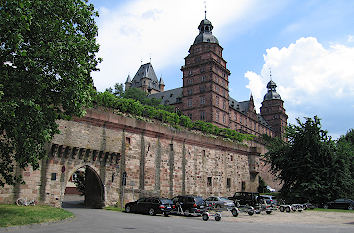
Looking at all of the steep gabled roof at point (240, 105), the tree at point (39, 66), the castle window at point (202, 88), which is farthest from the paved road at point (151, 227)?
the steep gabled roof at point (240, 105)

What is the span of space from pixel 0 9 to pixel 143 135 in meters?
19.4

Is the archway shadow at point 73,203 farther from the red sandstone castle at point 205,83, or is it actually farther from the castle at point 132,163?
the red sandstone castle at point 205,83

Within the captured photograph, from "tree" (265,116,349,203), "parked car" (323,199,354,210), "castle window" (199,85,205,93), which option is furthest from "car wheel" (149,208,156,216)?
"castle window" (199,85,205,93)

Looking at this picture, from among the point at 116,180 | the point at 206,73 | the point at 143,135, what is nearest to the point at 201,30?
the point at 206,73

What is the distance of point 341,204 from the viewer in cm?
3231

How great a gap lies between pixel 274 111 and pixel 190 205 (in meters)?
110

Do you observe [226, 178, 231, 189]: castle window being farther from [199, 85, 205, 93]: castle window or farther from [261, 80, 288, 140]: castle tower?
[261, 80, 288, 140]: castle tower

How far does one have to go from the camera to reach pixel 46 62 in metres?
14.8

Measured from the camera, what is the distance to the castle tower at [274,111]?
4911 inches

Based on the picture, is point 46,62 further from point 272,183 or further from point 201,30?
point 201,30

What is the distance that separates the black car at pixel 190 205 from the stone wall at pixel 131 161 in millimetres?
4900

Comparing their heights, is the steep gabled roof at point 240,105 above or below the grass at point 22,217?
above

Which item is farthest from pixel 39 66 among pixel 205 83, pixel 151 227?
pixel 205 83

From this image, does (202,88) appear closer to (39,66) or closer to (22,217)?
(39,66)
